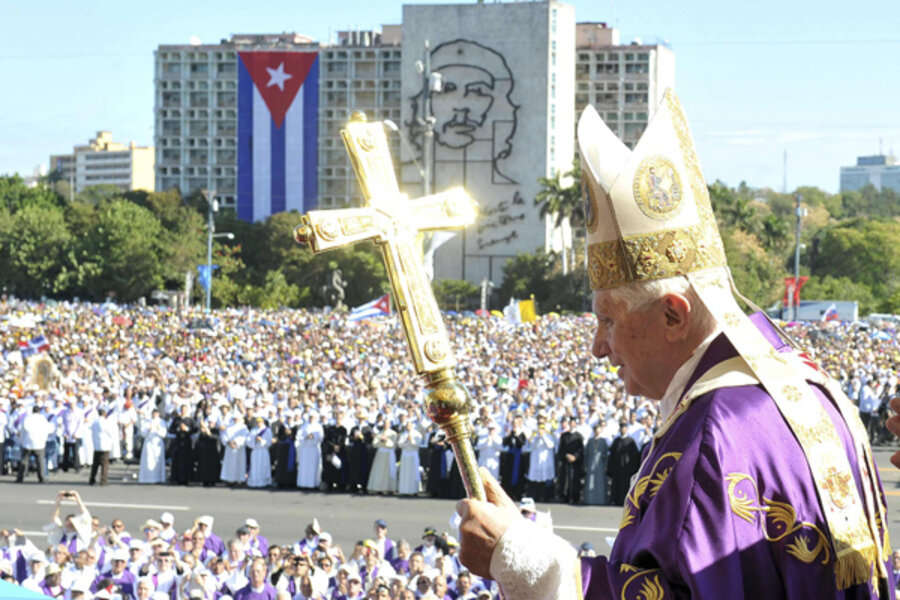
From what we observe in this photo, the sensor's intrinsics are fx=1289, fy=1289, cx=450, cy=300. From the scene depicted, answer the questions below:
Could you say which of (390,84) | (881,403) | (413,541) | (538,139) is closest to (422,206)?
(413,541)

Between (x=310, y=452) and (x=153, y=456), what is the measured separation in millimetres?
2668

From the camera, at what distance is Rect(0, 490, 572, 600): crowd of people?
33.7ft

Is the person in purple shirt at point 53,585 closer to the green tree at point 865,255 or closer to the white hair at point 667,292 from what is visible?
the white hair at point 667,292

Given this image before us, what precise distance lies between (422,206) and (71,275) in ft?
246

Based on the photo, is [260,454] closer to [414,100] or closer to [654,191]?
[654,191]

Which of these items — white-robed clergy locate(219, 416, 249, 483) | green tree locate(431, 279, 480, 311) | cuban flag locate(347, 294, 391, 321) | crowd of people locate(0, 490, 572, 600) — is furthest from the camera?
green tree locate(431, 279, 480, 311)

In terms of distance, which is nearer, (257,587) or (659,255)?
(659,255)

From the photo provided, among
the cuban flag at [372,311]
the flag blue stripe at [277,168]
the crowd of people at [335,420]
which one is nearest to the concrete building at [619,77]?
the flag blue stripe at [277,168]

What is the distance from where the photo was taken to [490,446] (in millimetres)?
18406

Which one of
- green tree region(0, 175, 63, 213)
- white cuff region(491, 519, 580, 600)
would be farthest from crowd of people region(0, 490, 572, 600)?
green tree region(0, 175, 63, 213)

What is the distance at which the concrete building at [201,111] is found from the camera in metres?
107

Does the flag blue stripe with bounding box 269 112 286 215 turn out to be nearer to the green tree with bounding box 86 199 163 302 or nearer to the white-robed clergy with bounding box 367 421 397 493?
the green tree with bounding box 86 199 163 302

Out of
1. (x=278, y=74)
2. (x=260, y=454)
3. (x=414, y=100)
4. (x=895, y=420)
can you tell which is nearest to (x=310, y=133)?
(x=278, y=74)

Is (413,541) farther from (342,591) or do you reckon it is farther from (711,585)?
(711,585)
